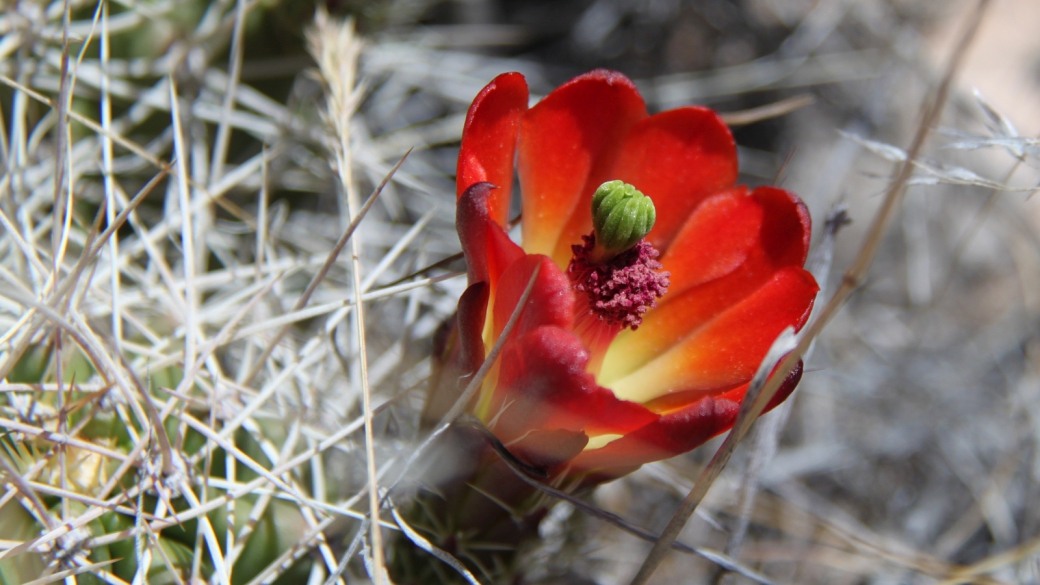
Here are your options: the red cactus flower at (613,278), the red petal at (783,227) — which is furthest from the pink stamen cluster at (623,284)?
the red petal at (783,227)

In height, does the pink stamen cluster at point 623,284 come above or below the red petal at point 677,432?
above

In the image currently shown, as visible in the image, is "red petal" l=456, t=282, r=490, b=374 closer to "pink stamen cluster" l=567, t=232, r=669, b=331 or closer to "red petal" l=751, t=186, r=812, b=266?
"pink stamen cluster" l=567, t=232, r=669, b=331

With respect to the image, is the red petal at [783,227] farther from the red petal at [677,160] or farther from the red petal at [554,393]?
the red petal at [554,393]

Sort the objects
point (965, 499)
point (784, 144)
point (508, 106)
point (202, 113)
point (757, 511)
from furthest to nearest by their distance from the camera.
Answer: point (784, 144), point (965, 499), point (757, 511), point (202, 113), point (508, 106)

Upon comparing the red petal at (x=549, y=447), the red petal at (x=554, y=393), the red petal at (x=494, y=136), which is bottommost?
the red petal at (x=549, y=447)

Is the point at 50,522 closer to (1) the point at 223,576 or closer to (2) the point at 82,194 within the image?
(1) the point at 223,576

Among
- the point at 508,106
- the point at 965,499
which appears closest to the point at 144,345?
the point at 508,106

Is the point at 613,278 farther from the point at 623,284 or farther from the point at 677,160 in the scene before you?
the point at 677,160
